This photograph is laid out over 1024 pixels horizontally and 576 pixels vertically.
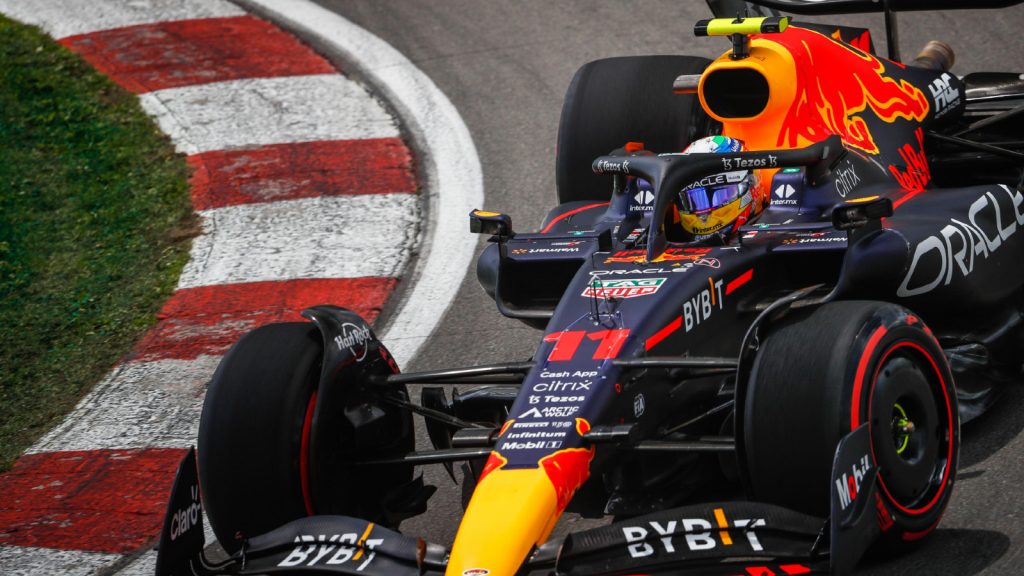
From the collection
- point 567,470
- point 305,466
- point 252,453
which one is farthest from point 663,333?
point 252,453

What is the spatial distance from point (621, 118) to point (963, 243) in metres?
1.79

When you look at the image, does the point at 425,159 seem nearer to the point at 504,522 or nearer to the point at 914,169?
the point at 914,169

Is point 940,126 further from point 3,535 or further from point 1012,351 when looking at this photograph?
point 3,535

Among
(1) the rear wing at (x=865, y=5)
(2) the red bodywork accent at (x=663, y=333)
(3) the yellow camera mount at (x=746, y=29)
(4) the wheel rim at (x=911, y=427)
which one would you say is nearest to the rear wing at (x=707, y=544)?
(4) the wheel rim at (x=911, y=427)

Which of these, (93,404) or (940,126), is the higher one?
(940,126)

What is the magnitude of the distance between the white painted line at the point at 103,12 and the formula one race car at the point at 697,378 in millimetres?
5666

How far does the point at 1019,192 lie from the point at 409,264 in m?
3.01

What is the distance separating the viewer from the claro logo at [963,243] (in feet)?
16.5

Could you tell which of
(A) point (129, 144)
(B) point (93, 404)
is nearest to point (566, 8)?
(A) point (129, 144)

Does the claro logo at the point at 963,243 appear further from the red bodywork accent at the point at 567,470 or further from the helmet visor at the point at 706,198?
the red bodywork accent at the point at 567,470

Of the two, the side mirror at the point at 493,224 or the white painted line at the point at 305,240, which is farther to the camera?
the white painted line at the point at 305,240

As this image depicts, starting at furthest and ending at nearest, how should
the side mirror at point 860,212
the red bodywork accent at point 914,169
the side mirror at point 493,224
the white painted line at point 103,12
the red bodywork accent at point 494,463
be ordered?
1. the white painted line at point 103,12
2. the red bodywork accent at point 914,169
3. the side mirror at point 493,224
4. the side mirror at point 860,212
5. the red bodywork accent at point 494,463

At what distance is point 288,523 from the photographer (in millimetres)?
4352

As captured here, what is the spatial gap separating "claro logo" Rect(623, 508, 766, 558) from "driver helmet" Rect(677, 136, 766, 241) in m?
1.45
